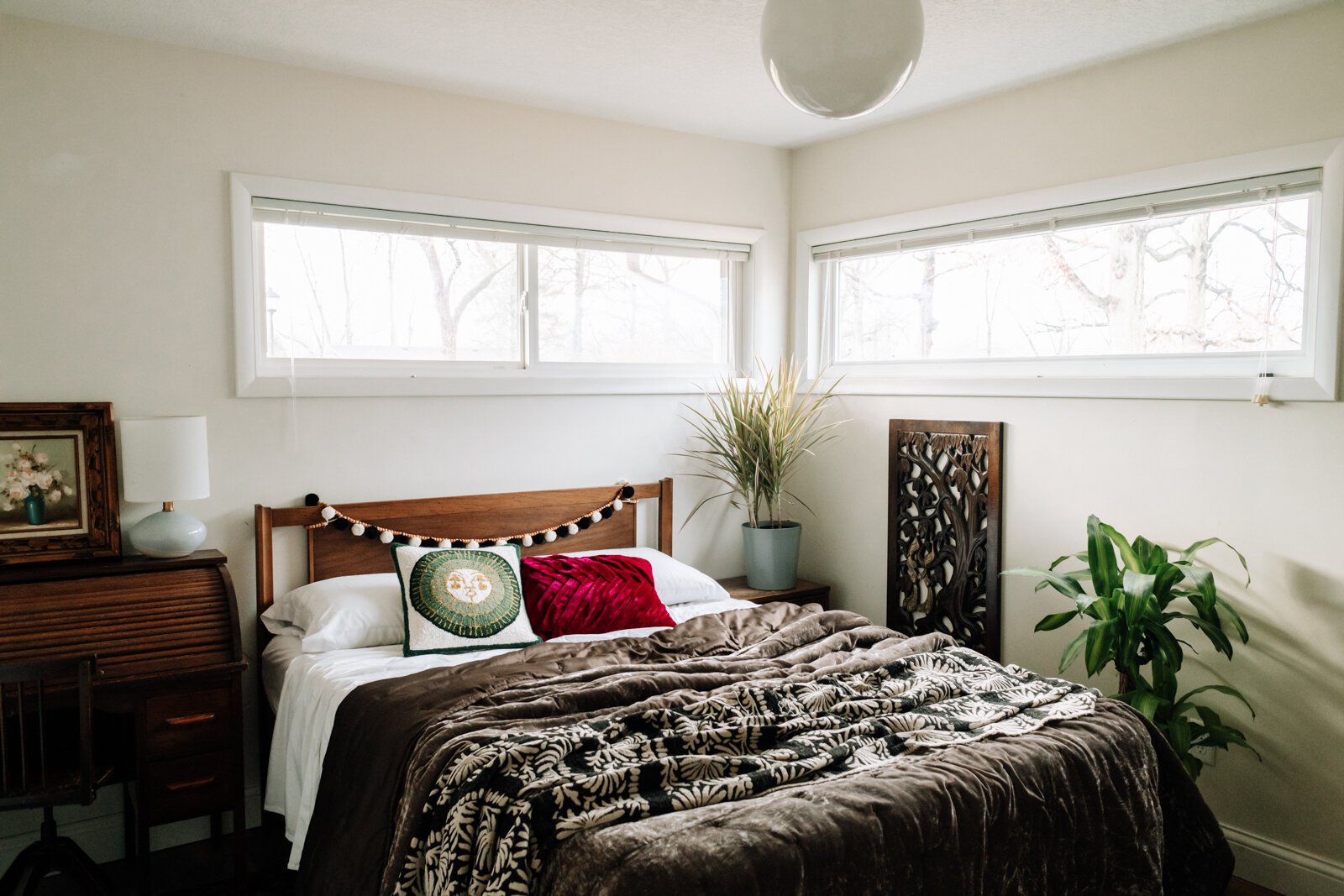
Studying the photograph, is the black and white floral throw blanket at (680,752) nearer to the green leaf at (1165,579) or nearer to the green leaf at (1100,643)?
the green leaf at (1100,643)

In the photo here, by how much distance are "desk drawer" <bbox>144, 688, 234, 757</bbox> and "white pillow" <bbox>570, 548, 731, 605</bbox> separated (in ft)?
4.37

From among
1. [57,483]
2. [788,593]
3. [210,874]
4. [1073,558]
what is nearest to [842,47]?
[1073,558]

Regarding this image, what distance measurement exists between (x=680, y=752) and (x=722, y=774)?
0.12m

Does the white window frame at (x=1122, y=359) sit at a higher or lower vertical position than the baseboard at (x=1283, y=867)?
higher

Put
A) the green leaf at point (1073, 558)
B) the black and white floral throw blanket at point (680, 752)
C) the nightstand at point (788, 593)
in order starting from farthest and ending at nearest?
the nightstand at point (788, 593)
the green leaf at point (1073, 558)
the black and white floral throw blanket at point (680, 752)

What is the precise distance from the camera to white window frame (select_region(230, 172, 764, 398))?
10.9ft

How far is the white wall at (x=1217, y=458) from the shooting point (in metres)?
2.87

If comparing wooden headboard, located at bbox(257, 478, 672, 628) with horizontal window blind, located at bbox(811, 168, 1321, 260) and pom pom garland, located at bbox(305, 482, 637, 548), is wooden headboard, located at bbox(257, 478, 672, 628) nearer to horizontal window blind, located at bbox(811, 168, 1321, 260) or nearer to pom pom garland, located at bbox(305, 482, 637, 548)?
pom pom garland, located at bbox(305, 482, 637, 548)

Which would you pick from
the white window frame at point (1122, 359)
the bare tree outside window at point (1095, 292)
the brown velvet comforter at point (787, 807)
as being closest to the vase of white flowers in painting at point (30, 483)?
the brown velvet comforter at point (787, 807)

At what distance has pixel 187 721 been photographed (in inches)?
108

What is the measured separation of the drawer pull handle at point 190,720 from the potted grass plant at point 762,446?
2.19 meters

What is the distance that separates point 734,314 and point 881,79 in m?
2.82

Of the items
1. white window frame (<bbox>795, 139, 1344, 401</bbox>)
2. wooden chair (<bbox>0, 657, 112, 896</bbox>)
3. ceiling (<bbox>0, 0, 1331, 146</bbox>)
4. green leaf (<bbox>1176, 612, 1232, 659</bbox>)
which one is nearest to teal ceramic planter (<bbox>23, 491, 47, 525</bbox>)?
wooden chair (<bbox>0, 657, 112, 896</bbox>)

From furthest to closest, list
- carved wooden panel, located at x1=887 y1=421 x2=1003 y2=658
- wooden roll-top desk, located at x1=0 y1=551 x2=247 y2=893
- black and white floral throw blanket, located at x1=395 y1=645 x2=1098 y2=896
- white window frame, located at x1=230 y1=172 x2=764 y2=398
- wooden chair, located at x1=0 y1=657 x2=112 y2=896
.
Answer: carved wooden panel, located at x1=887 y1=421 x2=1003 y2=658, white window frame, located at x1=230 y1=172 x2=764 y2=398, wooden roll-top desk, located at x1=0 y1=551 x2=247 y2=893, wooden chair, located at x1=0 y1=657 x2=112 y2=896, black and white floral throw blanket, located at x1=395 y1=645 x2=1098 y2=896
